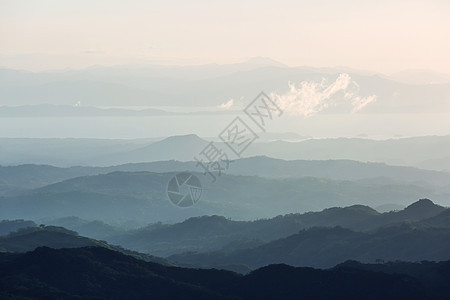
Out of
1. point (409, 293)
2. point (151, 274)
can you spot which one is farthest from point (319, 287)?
point (151, 274)

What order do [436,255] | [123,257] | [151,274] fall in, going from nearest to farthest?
[151,274], [123,257], [436,255]

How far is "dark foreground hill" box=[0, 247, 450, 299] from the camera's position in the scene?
5522 inches

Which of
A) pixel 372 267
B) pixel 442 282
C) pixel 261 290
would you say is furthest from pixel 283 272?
pixel 442 282

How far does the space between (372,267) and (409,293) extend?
77.1 feet

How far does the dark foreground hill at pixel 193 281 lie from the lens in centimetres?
14025

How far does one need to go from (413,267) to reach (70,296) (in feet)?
239

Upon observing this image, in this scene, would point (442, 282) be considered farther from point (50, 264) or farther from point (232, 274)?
point (50, 264)

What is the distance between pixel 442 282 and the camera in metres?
144

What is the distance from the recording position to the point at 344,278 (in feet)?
482

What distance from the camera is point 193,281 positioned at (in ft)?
509

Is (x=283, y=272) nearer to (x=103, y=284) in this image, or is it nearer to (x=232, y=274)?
(x=232, y=274)

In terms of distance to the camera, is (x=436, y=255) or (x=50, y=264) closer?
(x=50, y=264)

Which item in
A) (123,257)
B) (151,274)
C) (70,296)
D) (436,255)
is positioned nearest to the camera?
(70,296)

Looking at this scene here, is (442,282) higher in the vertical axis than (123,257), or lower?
lower
